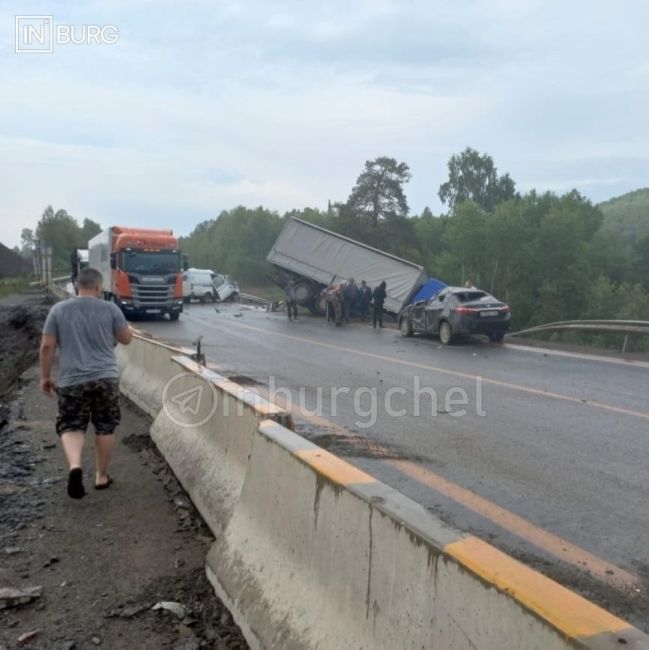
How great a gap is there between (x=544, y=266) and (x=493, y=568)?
6645 centimetres

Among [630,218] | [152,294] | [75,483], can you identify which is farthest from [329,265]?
[630,218]

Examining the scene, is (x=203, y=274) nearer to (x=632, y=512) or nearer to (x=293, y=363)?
(x=293, y=363)

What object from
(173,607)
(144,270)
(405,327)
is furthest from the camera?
(144,270)

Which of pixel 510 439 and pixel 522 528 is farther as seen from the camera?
pixel 510 439

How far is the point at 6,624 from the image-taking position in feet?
11.4

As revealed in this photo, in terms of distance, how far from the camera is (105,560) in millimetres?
4242

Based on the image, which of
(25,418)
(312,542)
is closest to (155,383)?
(25,418)

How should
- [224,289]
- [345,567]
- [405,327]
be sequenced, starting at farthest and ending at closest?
1. [224,289]
2. [405,327]
3. [345,567]

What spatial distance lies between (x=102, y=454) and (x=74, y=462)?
284mm

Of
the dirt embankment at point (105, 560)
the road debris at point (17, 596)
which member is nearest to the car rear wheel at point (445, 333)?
the dirt embankment at point (105, 560)

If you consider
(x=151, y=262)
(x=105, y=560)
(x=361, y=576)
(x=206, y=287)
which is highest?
(x=151, y=262)

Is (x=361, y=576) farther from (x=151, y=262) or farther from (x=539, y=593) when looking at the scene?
(x=151, y=262)

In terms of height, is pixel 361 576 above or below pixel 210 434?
above

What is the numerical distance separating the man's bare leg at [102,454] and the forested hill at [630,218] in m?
82.5
